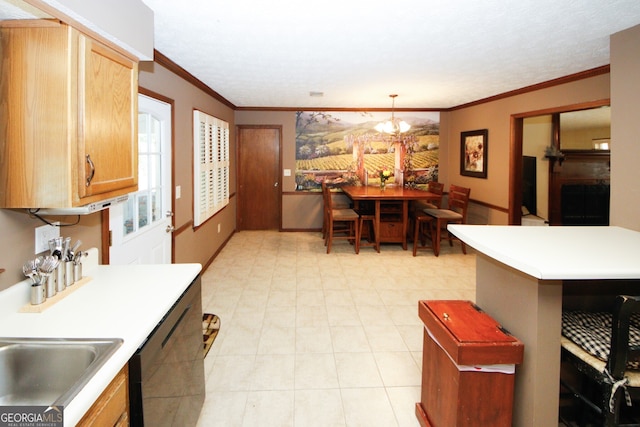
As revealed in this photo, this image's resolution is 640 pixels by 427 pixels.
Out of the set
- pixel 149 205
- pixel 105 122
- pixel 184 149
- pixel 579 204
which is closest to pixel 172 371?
pixel 105 122

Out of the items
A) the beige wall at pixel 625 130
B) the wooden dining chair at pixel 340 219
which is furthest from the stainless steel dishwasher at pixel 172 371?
the wooden dining chair at pixel 340 219

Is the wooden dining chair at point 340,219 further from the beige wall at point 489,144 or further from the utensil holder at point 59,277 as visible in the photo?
the utensil holder at point 59,277

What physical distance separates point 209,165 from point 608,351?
4539 millimetres

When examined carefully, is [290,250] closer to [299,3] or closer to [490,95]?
[490,95]

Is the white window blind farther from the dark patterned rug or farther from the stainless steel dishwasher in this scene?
the stainless steel dishwasher

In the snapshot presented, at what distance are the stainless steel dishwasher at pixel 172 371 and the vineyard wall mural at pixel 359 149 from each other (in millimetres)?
5467

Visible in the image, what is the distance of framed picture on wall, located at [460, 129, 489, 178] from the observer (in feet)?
20.0

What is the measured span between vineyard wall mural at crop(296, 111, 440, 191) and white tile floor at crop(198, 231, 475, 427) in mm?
1996

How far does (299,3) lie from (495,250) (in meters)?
1.75

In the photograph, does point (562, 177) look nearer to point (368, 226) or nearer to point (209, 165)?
point (368, 226)

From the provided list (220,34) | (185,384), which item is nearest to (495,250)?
(185,384)

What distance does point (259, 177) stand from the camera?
24.6 feet

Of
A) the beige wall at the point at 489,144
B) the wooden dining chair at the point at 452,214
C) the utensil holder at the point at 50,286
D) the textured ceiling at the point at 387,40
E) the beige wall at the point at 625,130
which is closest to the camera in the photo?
the utensil holder at the point at 50,286

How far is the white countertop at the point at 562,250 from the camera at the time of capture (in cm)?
149
